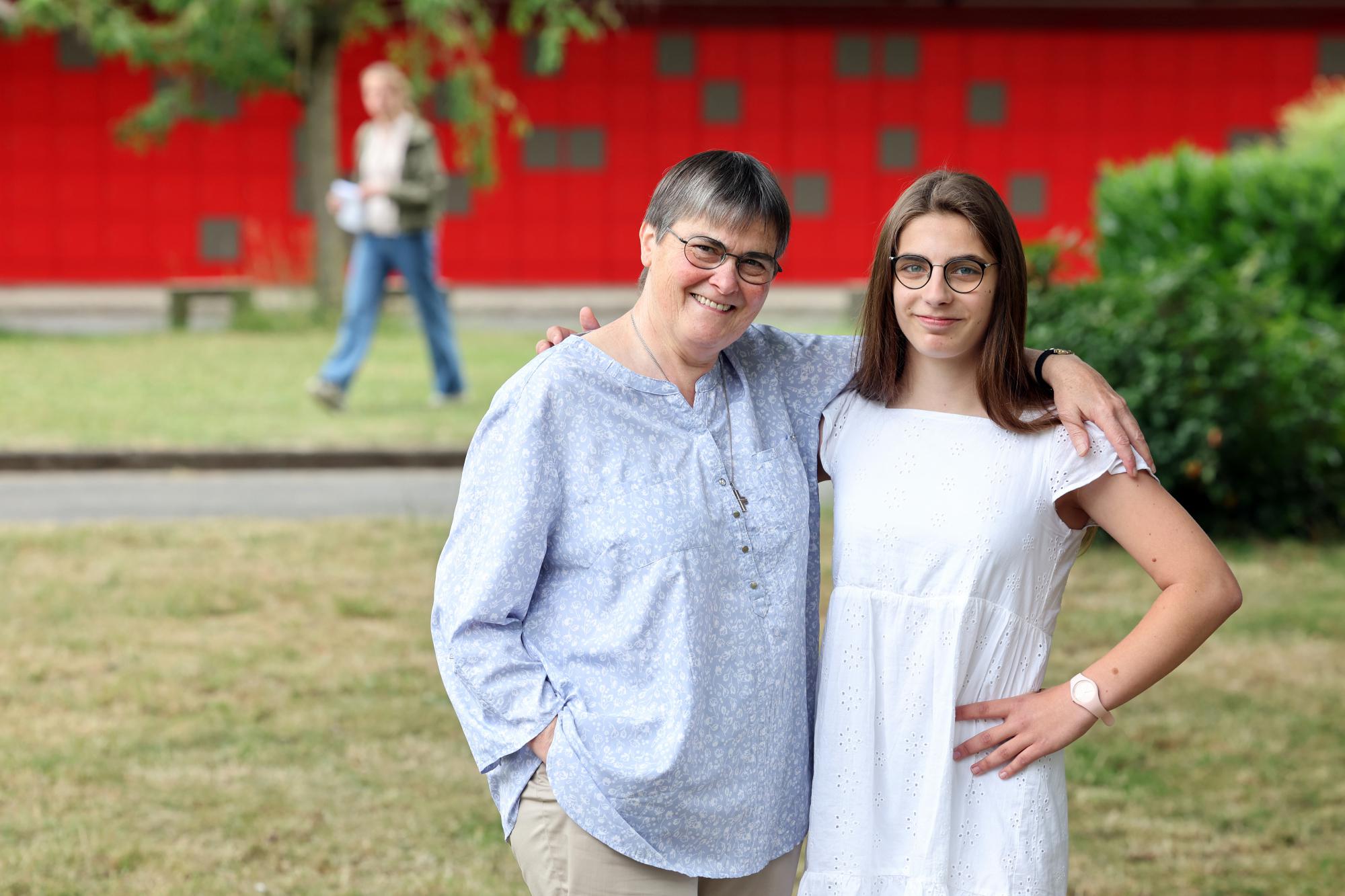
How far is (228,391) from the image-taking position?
11.3 m

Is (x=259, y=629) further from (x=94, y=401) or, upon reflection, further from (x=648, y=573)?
(x=94, y=401)

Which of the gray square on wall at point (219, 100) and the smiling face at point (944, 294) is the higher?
the gray square on wall at point (219, 100)

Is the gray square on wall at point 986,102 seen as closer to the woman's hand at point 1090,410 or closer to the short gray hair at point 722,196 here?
the woman's hand at point 1090,410

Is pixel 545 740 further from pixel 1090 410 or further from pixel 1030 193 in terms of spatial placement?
pixel 1030 193

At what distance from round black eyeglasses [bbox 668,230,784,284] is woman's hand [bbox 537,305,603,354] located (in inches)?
9.6

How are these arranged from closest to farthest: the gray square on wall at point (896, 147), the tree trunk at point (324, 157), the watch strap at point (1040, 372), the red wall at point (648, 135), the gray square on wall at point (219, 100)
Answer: the watch strap at point (1040, 372)
the tree trunk at point (324, 157)
the gray square on wall at point (219, 100)
the red wall at point (648, 135)
the gray square on wall at point (896, 147)

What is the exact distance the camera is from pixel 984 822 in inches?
89.4

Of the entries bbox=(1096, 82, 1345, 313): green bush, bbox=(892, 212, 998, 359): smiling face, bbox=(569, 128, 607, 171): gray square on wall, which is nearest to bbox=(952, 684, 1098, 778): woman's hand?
bbox=(892, 212, 998, 359): smiling face

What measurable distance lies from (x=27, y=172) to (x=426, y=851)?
60.6 ft

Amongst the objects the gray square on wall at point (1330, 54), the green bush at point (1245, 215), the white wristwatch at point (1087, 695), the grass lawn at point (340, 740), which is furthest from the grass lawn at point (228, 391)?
the gray square on wall at point (1330, 54)

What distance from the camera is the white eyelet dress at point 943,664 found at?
2258 mm

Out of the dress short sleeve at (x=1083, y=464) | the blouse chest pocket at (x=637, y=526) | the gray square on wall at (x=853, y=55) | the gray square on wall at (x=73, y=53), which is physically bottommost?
the blouse chest pocket at (x=637, y=526)

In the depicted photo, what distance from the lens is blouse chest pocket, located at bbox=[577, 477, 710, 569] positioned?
214cm

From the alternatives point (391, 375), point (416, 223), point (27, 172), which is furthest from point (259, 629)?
point (27, 172)
